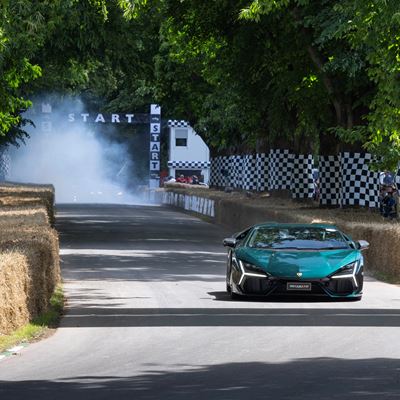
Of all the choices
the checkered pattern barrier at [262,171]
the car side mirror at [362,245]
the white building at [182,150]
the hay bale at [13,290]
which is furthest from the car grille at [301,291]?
the white building at [182,150]

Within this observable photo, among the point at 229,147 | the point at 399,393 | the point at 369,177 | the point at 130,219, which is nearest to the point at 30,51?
the point at 369,177

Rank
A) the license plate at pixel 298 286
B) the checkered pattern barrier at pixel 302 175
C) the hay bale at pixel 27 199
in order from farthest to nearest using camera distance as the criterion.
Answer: the checkered pattern barrier at pixel 302 175, the hay bale at pixel 27 199, the license plate at pixel 298 286

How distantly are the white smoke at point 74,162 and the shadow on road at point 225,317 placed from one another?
350 ft

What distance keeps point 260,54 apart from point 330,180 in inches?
176

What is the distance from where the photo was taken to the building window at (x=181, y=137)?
12569 cm

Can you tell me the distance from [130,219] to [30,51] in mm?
19285

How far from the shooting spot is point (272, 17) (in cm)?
3716

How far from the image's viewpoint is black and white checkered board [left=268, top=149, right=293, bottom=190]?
55750 millimetres

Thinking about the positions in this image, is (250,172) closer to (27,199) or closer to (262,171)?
(262,171)

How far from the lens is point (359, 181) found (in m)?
38.8

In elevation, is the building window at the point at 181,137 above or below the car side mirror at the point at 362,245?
above

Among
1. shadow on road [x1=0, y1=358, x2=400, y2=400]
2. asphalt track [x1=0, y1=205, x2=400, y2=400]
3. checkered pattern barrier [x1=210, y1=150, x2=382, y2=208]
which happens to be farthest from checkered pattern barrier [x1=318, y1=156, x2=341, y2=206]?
shadow on road [x1=0, y1=358, x2=400, y2=400]

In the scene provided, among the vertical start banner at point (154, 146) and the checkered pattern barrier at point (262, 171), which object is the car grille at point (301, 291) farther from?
the vertical start banner at point (154, 146)

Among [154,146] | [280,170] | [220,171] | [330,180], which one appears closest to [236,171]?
[220,171]
